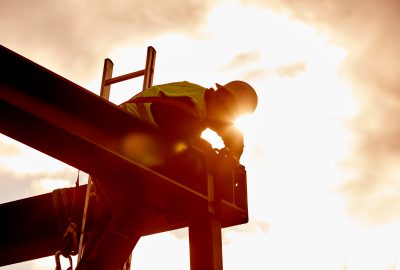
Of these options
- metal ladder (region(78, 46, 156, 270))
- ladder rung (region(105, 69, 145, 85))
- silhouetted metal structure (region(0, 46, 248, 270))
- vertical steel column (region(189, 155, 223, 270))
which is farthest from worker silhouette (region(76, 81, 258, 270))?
ladder rung (region(105, 69, 145, 85))

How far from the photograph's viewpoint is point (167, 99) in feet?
14.5

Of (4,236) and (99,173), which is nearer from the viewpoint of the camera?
(99,173)

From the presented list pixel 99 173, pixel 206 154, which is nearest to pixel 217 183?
pixel 206 154

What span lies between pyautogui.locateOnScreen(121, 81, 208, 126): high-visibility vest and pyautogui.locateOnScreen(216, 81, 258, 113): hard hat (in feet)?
1.11

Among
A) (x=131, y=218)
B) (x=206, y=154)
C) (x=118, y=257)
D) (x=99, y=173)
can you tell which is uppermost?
(x=206, y=154)

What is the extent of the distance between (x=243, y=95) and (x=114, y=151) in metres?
1.49

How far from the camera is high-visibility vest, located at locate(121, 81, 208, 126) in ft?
14.6

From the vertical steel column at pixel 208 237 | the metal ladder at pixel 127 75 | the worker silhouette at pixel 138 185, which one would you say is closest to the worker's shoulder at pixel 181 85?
the worker silhouette at pixel 138 185

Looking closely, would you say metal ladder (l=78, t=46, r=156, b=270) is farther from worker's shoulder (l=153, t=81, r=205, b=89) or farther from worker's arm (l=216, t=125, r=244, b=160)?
worker's arm (l=216, t=125, r=244, b=160)

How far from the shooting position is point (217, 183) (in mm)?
4676

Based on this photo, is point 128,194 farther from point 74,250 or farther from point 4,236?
point 4,236

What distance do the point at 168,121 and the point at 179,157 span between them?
1.13ft

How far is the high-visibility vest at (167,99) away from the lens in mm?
4453

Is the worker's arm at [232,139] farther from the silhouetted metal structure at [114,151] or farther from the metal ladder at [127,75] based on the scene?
the metal ladder at [127,75]
